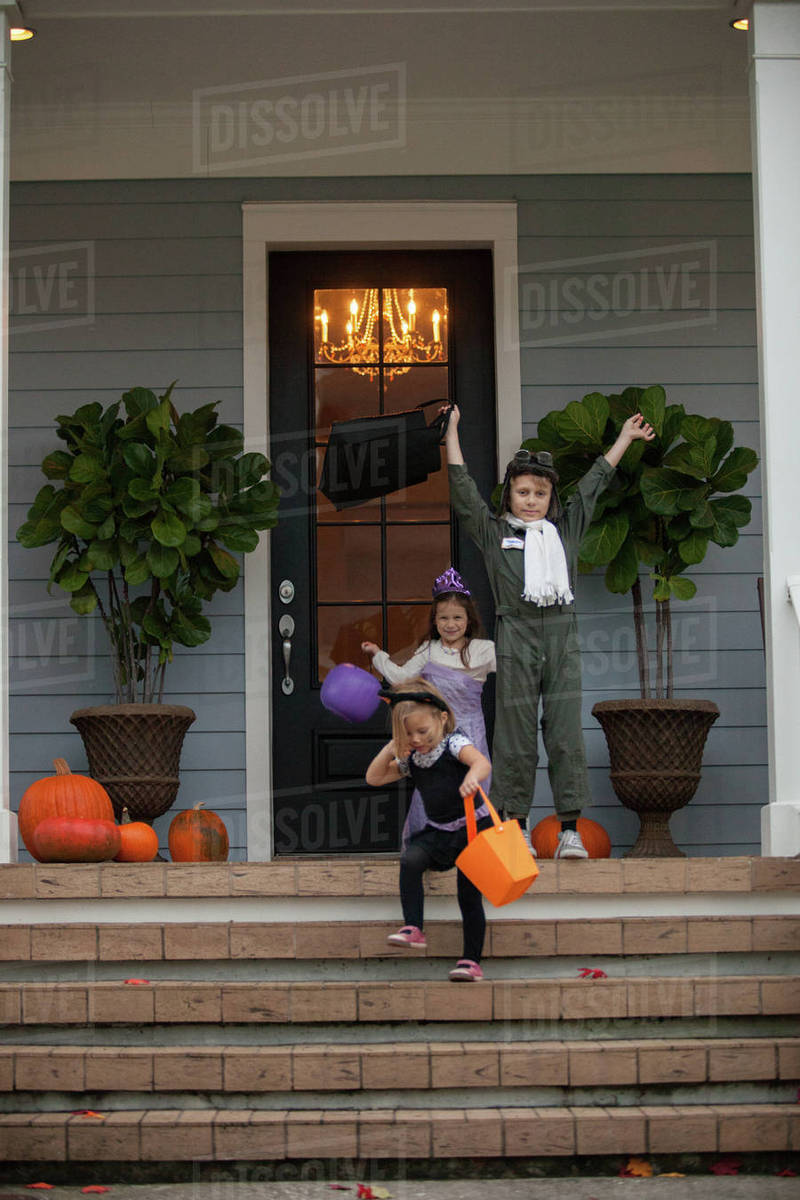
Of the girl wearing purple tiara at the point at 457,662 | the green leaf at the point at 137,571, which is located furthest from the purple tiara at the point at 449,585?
the green leaf at the point at 137,571

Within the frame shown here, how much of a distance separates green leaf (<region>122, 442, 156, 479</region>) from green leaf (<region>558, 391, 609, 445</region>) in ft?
5.00

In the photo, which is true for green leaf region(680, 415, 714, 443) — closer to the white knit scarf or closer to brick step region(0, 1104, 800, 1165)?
the white knit scarf

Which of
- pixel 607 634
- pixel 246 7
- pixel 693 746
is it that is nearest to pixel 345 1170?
pixel 693 746

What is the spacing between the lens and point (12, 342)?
6.38 metres

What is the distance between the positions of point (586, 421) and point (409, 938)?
97.4 inches

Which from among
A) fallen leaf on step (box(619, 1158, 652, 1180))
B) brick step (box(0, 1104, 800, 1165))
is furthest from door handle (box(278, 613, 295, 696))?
fallen leaf on step (box(619, 1158, 652, 1180))

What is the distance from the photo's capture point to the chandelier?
257 inches

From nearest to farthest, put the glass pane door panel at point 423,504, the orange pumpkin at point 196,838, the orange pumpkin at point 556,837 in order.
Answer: the orange pumpkin at point 556,837, the orange pumpkin at point 196,838, the glass pane door panel at point 423,504

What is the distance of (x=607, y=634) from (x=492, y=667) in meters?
0.97

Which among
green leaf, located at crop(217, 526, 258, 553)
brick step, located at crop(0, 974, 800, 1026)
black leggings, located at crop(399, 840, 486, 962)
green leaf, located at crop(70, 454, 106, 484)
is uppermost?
green leaf, located at crop(70, 454, 106, 484)

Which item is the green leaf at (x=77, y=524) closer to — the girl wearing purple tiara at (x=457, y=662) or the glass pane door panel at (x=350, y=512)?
the glass pane door panel at (x=350, y=512)

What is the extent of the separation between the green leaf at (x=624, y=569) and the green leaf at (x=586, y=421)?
41 centimetres

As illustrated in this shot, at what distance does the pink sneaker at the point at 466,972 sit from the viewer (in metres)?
3.95

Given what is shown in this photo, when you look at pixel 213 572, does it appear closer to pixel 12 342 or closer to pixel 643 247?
pixel 12 342
